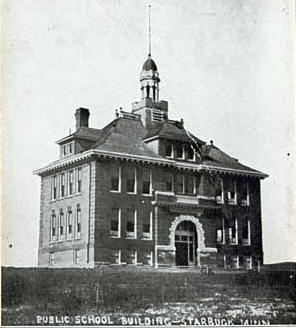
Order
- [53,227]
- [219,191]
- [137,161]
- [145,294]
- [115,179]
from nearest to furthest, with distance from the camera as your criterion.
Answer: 1. [145,294]
2. [53,227]
3. [115,179]
4. [137,161]
5. [219,191]

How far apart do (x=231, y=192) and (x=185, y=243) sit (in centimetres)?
62

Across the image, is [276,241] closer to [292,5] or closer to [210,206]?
[210,206]

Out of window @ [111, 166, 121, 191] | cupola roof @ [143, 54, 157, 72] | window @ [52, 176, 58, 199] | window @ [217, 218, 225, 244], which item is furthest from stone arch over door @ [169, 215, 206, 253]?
cupola roof @ [143, 54, 157, 72]

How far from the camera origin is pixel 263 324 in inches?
218

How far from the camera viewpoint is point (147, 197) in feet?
18.7

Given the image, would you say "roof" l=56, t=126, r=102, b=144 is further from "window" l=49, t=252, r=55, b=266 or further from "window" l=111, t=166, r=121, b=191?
"window" l=49, t=252, r=55, b=266

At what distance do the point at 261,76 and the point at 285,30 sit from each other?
46cm

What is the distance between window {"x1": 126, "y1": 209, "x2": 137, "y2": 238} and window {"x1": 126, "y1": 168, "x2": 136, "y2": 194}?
0.18 meters

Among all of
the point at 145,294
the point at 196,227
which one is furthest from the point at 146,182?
the point at 145,294

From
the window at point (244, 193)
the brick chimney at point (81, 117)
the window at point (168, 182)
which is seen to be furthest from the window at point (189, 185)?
the brick chimney at point (81, 117)

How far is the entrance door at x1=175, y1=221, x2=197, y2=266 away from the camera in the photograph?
5.76 meters

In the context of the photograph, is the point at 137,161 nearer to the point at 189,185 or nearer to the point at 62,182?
the point at 189,185

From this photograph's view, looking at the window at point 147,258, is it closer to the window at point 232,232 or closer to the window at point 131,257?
the window at point 131,257

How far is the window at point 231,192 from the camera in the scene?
5.94m
